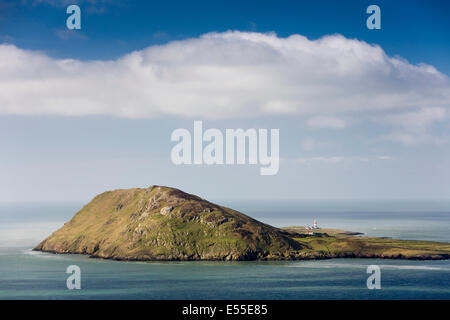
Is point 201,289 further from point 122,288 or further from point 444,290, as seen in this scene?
point 444,290

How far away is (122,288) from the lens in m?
192

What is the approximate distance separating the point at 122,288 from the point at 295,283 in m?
62.1
